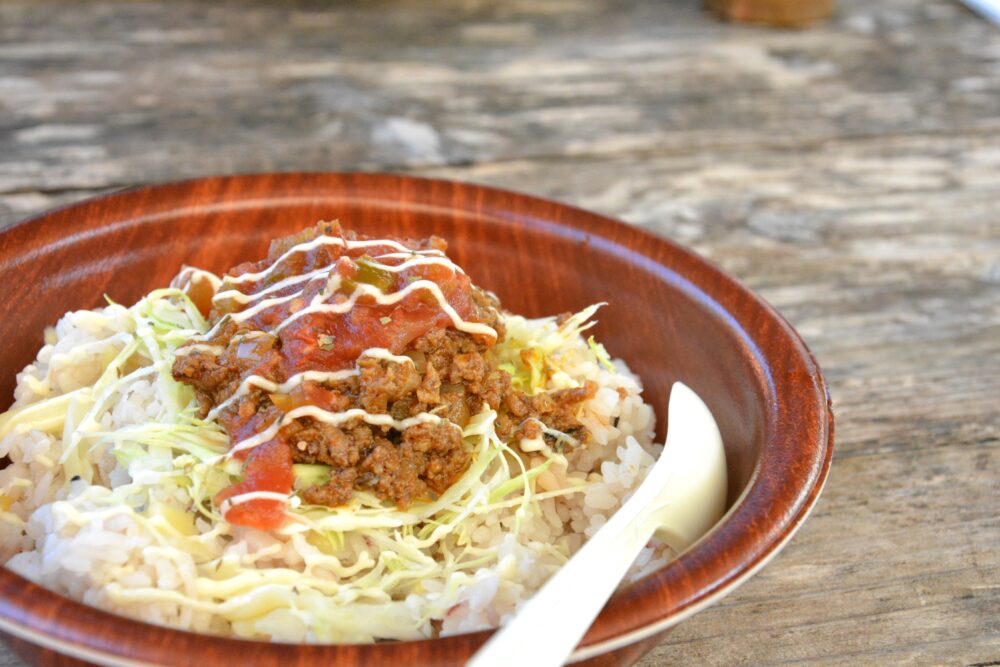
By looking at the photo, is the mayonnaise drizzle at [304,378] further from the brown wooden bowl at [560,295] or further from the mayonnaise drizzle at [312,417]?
the brown wooden bowl at [560,295]

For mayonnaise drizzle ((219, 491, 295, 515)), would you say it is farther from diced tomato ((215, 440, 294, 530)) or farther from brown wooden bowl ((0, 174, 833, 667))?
brown wooden bowl ((0, 174, 833, 667))

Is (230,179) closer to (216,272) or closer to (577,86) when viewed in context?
(216,272)

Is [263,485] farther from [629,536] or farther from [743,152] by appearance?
[743,152]

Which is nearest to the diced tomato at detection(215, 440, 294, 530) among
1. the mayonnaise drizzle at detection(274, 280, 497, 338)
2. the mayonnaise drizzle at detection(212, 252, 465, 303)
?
the mayonnaise drizzle at detection(274, 280, 497, 338)

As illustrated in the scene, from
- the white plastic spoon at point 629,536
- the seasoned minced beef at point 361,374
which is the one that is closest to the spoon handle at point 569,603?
the white plastic spoon at point 629,536

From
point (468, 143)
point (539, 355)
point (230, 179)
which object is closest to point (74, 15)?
point (468, 143)

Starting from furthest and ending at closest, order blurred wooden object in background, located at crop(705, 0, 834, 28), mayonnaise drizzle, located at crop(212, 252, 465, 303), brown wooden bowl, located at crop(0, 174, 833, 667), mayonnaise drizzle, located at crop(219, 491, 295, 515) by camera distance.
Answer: blurred wooden object in background, located at crop(705, 0, 834, 28), mayonnaise drizzle, located at crop(212, 252, 465, 303), mayonnaise drizzle, located at crop(219, 491, 295, 515), brown wooden bowl, located at crop(0, 174, 833, 667)

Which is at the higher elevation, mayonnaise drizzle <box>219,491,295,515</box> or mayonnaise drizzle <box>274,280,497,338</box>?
mayonnaise drizzle <box>274,280,497,338</box>
